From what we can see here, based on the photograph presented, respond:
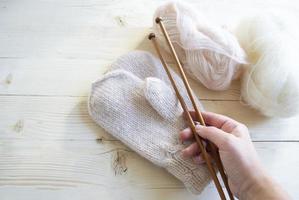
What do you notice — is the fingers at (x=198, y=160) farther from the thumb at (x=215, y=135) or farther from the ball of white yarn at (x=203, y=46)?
the ball of white yarn at (x=203, y=46)

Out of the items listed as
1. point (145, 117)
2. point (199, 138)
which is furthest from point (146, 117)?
point (199, 138)

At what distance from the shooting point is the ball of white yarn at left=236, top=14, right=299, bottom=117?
536mm

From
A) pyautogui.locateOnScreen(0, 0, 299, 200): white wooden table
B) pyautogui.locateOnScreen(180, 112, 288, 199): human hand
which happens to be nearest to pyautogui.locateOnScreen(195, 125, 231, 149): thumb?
pyautogui.locateOnScreen(180, 112, 288, 199): human hand

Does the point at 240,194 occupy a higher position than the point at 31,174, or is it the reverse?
the point at 240,194

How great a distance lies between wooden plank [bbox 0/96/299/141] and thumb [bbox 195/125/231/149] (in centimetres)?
11

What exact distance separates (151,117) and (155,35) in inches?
7.0

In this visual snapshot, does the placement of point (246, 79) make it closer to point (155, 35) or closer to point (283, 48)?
point (283, 48)

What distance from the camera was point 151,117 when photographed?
58cm

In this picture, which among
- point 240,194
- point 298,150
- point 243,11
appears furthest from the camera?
point 243,11

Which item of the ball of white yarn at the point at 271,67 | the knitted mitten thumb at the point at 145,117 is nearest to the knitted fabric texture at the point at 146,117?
the knitted mitten thumb at the point at 145,117

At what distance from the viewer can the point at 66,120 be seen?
1.89 ft

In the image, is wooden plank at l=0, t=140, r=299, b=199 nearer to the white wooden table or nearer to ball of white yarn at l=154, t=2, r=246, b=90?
the white wooden table

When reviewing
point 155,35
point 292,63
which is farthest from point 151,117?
point 292,63

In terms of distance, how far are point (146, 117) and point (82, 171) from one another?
15 centimetres
